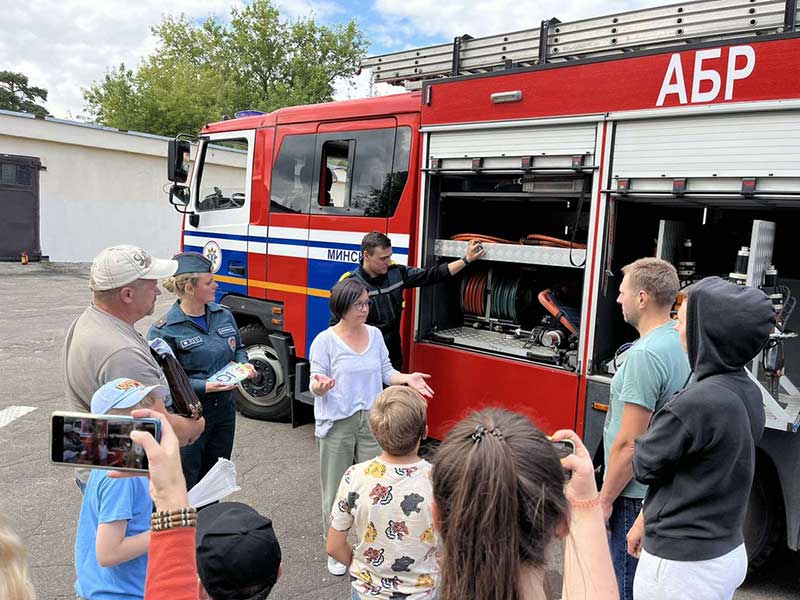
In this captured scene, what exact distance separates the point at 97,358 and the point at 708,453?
204cm

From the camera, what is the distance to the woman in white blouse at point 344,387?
3.48 m

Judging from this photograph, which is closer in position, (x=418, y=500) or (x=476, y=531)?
(x=476, y=531)

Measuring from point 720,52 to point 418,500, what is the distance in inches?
104

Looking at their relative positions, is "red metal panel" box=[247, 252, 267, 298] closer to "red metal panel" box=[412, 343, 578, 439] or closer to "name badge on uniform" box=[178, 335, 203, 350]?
"red metal panel" box=[412, 343, 578, 439]

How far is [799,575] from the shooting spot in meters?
3.70

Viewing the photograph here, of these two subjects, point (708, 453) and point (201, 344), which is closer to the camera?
point (708, 453)

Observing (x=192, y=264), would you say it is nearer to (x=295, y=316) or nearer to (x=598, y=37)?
(x=295, y=316)

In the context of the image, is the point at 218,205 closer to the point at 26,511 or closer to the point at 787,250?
the point at 26,511

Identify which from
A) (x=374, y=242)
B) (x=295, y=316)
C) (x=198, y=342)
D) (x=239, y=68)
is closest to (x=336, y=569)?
(x=198, y=342)

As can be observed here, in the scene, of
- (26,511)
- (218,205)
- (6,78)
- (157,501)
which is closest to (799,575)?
(157,501)

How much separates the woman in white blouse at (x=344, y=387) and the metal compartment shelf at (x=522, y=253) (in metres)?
1.12

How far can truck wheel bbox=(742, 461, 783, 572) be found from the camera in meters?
3.35

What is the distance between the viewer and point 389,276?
4.39 m

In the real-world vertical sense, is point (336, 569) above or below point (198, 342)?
below
